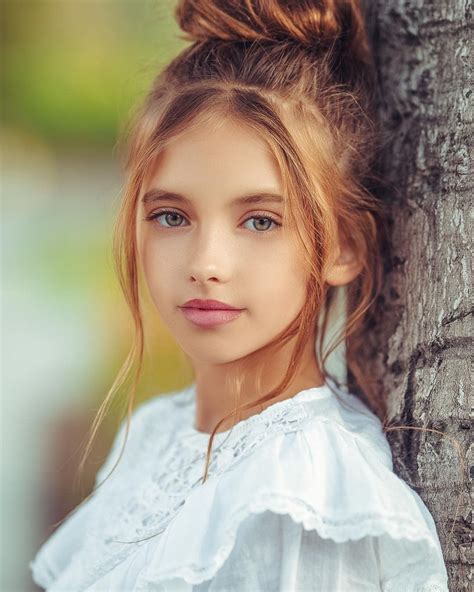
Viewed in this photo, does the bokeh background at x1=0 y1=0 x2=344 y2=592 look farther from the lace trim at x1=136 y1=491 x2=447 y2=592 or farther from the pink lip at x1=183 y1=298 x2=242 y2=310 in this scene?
the lace trim at x1=136 y1=491 x2=447 y2=592

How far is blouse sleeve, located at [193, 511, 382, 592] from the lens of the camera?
3.89 feet

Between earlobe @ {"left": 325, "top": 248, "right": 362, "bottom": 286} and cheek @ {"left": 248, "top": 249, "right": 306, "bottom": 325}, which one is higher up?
earlobe @ {"left": 325, "top": 248, "right": 362, "bottom": 286}

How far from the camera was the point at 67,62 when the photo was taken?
4555mm

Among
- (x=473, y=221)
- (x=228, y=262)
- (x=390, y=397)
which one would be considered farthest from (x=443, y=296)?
(x=228, y=262)

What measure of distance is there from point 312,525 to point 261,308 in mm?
360

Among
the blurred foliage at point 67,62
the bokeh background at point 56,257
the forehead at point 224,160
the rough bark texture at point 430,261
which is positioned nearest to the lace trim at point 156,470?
the rough bark texture at point 430,261

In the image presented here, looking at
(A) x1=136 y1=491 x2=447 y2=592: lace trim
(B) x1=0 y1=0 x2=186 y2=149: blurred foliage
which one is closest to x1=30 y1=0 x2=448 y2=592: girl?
(A) x1=136 y1=491 x2=447 y2=592: lace trim

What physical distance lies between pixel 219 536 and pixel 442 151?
0.68m

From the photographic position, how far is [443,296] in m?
1.35

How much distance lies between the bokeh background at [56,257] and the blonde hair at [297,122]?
217 centimetres

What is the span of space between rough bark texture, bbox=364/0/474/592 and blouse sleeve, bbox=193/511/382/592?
15 cm

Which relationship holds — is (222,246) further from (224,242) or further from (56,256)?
(56,256)

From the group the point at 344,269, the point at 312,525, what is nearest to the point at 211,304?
the point at 344,269

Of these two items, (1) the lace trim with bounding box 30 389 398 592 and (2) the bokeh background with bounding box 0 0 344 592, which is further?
(2) the bokeh background with bounding box 0 0 344 592
